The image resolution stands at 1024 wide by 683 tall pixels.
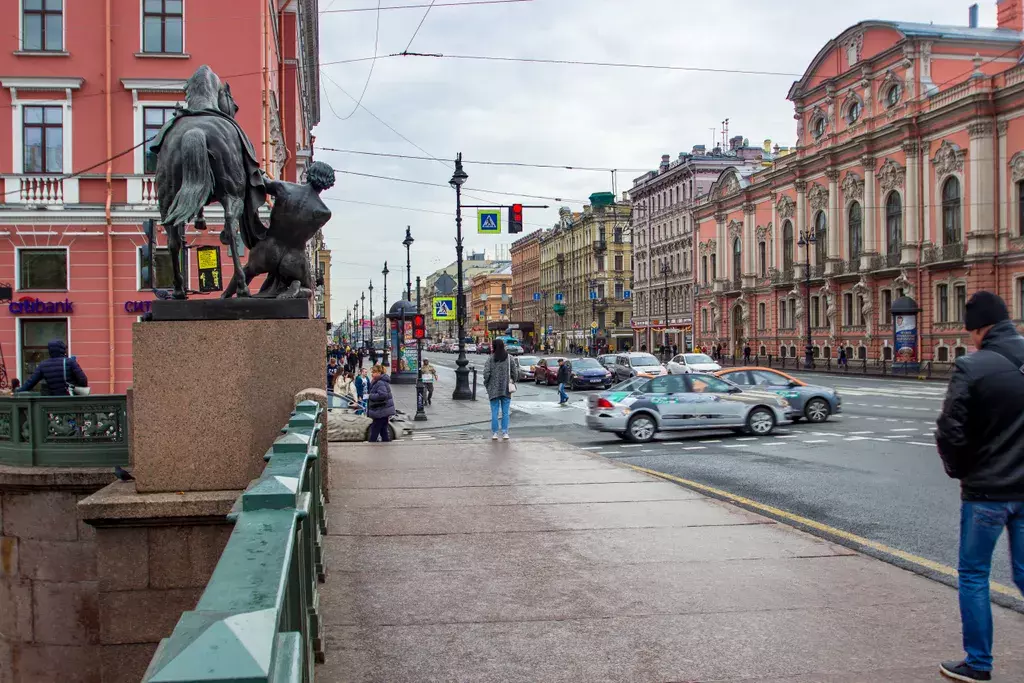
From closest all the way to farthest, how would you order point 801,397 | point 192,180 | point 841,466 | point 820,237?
point 192,180
point 841,466
point 801,397
point 820,237

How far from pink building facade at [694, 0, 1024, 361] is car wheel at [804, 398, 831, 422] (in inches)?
1103

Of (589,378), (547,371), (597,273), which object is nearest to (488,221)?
(589,378)

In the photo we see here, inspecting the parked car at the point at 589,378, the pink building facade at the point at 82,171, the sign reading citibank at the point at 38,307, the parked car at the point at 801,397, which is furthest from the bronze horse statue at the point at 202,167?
the parked car at the point at 589,378

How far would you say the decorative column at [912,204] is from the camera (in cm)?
5272

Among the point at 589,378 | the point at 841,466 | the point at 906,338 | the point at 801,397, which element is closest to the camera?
the point at 841,466

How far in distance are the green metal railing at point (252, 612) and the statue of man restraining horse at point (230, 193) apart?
446cm

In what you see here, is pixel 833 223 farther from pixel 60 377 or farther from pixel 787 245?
pixel 60 377

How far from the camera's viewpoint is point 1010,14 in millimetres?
57844

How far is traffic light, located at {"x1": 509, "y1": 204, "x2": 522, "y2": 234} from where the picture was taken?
1239 inches

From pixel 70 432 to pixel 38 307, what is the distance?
19.7 metres

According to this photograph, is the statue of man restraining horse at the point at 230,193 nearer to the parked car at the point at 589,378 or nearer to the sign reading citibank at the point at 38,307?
the sign reading citibank at the point at 38,307

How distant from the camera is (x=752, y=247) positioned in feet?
245

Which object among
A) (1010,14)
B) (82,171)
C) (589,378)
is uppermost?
(1010,14)

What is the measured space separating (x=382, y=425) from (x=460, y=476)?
6.66m
